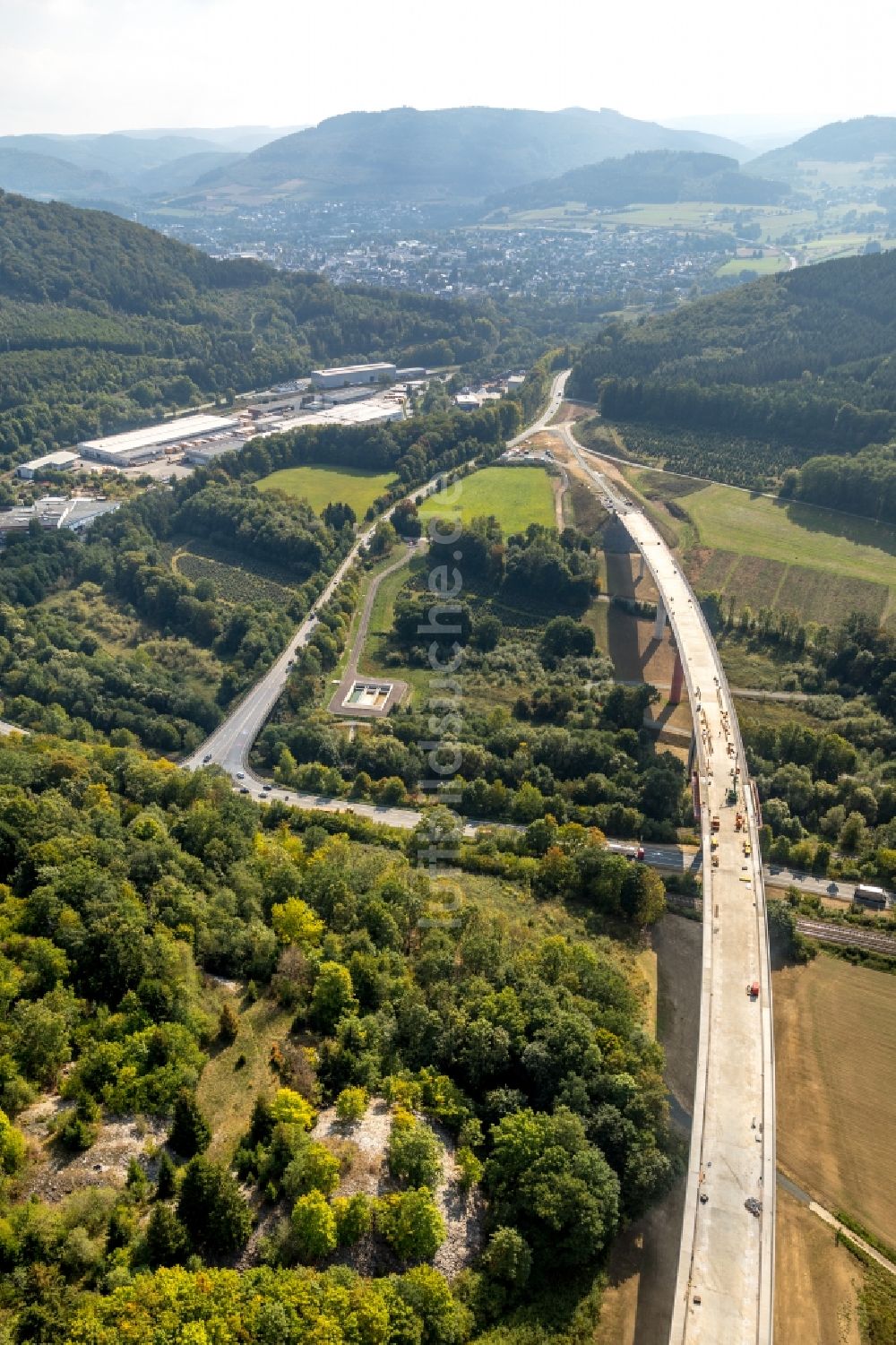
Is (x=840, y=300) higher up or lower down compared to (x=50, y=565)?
higher up

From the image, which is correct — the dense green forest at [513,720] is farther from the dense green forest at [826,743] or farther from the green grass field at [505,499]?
the green grass field at [505,499]

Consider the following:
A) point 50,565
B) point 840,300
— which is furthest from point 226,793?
point 840,300

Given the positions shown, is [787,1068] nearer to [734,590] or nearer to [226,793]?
[226,793]

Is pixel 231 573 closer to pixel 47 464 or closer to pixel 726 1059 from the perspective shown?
pixel 47 464

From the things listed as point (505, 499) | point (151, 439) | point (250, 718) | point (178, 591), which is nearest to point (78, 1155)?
point (250, 718)

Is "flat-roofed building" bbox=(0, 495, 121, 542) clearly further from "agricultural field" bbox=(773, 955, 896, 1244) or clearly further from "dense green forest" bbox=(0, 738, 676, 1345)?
"agricultural field" bbox=(773, 955, 896, 1244)
